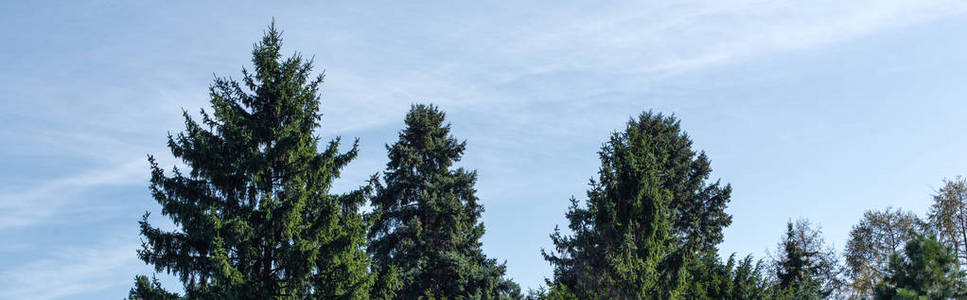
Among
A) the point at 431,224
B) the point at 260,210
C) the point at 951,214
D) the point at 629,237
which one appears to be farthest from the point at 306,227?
the point at 951,214

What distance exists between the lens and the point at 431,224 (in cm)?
3728

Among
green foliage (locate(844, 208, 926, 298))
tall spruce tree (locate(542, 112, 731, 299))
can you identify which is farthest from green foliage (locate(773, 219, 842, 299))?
tall spruce tree (locate(542, 112, 731, 299))

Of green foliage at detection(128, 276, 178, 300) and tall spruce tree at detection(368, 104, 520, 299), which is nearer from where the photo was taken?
green foliage at detection(128, 276, 178, 300)

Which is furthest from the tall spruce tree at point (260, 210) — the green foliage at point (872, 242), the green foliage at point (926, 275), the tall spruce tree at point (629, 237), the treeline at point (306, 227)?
the green foliage at point (872, 242)

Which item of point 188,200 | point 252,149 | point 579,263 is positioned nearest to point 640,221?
point 579,263

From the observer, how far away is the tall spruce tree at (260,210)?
2177cm

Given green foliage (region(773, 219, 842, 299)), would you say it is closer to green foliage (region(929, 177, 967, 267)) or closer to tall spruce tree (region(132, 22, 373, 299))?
green foliage (region(929, 177, 967, 267))

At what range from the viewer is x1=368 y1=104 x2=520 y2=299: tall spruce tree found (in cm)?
3625

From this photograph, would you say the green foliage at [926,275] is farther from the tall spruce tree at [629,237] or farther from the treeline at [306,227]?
the tall spruce tree at [629,237]

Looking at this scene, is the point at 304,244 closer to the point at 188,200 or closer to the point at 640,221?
the point at 188,200

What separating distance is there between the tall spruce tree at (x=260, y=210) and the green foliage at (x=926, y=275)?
53.3 ft

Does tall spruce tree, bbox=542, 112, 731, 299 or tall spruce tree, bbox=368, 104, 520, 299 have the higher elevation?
tall spruce tree, bbox=368, 104, 520, 299

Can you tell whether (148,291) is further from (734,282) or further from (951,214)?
(951,214)

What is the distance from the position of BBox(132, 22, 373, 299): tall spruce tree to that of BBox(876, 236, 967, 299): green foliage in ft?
53.3
